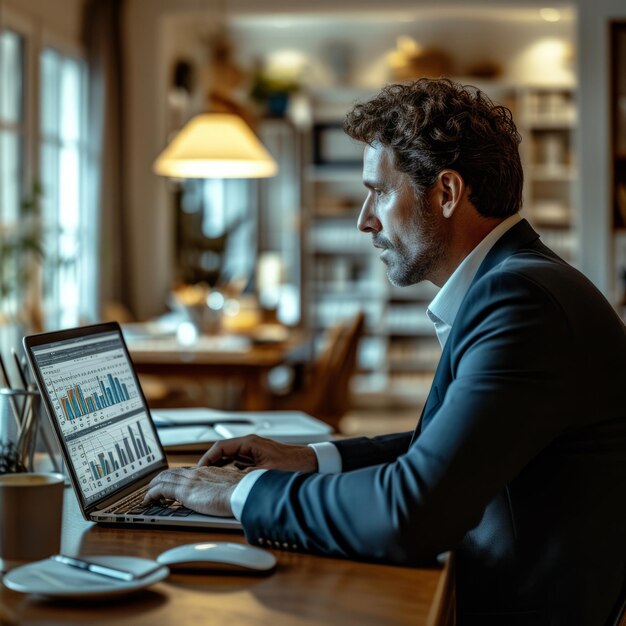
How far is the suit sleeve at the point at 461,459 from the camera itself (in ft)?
3.82

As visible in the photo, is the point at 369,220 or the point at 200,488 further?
the point at 369,220

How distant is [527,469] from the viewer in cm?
131

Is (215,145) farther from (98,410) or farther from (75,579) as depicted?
(75,579)

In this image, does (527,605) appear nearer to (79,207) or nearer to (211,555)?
(211,555)

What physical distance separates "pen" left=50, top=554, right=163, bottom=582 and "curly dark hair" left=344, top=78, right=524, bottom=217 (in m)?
0.72

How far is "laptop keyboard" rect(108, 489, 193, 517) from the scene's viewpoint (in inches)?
54.4

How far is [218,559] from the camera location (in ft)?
3.74

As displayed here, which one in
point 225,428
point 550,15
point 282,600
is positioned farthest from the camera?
point 550,15

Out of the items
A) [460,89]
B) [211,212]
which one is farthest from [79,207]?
[460,89]

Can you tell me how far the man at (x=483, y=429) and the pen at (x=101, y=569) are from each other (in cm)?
22

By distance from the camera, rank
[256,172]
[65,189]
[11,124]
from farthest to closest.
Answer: [65,189] → [11,124] → [256,172]

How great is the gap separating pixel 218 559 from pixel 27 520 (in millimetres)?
224

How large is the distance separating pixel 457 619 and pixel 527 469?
9.0 inches

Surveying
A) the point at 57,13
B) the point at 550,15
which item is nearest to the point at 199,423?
the point at 57,13
